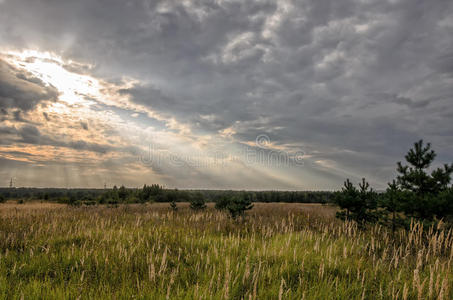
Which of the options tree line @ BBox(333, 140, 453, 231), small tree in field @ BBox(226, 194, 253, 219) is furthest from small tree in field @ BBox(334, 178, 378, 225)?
small tree in field @ BBox(226, 194, 253, 219)

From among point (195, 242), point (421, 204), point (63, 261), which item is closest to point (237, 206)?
point (195, 242)

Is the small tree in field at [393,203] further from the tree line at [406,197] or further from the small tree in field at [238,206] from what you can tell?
the small tree in field at [238,206]

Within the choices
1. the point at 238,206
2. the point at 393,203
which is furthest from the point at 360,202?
the point at 238,206

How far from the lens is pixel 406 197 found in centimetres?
1097

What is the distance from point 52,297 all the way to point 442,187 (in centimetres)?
1558

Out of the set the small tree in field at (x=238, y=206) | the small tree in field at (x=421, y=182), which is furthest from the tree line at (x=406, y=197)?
the small tree in field at (x=238, y=206)

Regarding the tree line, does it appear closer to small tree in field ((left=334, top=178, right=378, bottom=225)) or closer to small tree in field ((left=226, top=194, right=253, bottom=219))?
small tree in field ((left=334, top=178, right=378, bottom=225))

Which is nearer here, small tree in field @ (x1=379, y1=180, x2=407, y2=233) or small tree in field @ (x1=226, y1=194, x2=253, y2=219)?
small tree in field @ (x1=379, y1=180, x2=407, y2=233)

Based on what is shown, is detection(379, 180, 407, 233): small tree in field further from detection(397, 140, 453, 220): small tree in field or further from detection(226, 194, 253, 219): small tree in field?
detection(226, 194, 253, 219): small tree in field

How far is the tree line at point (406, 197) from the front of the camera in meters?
10.7

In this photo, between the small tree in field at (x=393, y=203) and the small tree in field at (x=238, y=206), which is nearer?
the small tree in field at (x=393, y=203)

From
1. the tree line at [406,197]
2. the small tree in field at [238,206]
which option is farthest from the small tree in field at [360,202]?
the small tree in field at [238,206]

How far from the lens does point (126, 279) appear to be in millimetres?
4012

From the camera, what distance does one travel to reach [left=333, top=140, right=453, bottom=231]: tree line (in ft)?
35.1
